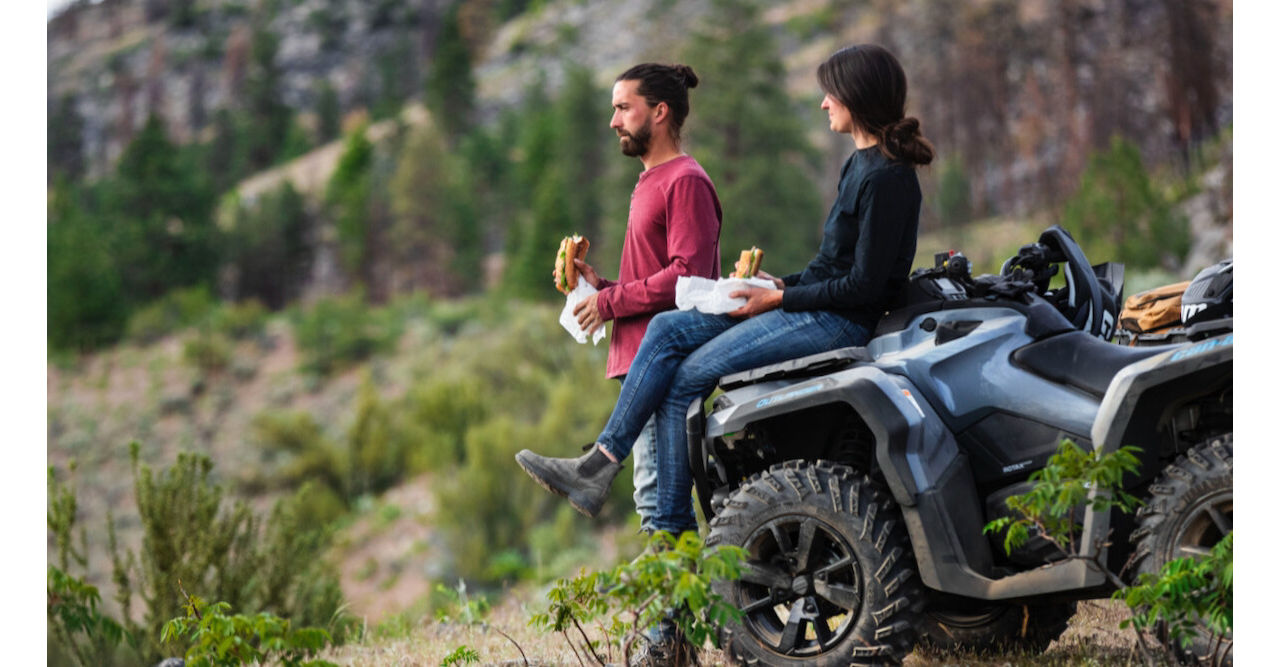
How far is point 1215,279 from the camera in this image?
3715 millimetres

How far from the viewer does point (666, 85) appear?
4.22 metres

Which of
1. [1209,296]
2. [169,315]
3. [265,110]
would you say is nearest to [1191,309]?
[1209,296]

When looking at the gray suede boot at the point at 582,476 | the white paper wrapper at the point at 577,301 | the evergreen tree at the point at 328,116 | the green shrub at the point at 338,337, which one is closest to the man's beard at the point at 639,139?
the white paper wrapper at the point at 577,301

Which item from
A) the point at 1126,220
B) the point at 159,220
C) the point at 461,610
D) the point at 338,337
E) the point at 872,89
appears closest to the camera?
the point at 872,89

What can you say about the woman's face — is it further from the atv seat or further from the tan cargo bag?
the tan cargo bag

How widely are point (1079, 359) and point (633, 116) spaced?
163 centimetres

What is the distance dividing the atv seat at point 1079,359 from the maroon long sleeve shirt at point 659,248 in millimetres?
1059

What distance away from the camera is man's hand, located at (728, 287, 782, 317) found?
12.2ft

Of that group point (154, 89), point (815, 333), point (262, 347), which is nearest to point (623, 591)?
point (815, 333)

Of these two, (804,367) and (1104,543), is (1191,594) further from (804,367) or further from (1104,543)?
(804,367)

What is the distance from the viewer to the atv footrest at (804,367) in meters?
3.55

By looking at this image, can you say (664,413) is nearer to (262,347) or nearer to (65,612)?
(65,612)

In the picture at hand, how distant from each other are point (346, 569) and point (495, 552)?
5180mm

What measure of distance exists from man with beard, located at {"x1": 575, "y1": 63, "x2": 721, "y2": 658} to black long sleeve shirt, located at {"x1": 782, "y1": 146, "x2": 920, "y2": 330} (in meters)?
0.43
